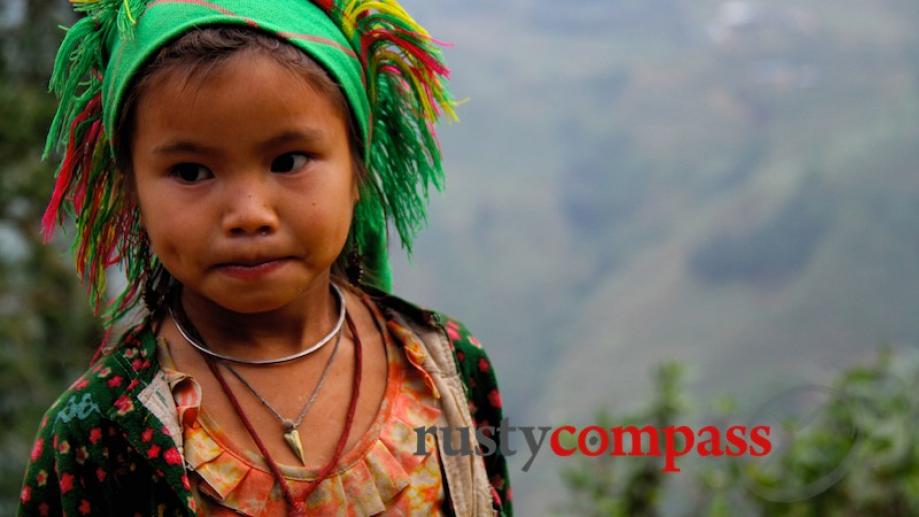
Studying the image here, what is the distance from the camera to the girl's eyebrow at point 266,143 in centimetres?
140

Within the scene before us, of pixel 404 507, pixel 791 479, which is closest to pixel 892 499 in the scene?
pixel 791 479

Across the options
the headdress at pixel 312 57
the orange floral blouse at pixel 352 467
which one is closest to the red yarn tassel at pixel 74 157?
the headdress at pixel 312 57

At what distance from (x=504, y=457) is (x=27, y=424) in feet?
7.83

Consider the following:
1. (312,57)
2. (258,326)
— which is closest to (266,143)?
(312,57)

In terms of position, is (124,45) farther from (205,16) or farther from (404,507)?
(404,507)

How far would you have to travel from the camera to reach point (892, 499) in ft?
11.6

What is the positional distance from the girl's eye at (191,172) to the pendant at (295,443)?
0.38 metres

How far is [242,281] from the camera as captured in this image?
56.9 inches

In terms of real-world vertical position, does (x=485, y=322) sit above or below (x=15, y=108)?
above

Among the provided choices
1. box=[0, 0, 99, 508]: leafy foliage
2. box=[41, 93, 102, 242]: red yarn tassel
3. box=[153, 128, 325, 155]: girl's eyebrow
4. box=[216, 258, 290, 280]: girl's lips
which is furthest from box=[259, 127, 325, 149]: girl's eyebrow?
box=[0, 0, 99, 508]: leafy foliage

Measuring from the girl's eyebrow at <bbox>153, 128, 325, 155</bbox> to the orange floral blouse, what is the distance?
32cm

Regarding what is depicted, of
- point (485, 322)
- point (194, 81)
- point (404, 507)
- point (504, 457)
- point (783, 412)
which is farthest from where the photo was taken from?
point (485, 322)

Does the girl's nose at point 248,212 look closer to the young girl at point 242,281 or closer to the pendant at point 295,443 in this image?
the young girl at point 242,281

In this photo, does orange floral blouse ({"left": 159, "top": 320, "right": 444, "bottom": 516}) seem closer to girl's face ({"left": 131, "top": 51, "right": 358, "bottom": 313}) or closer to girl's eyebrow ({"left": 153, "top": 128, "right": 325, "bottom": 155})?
girl's face ({"left": 131, "top": 51, "right": 358, "bottom": 313})
